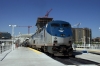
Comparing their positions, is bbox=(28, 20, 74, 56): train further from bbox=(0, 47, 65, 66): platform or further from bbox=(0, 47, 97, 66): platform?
bbox=(0, 47, 65, 66): platform

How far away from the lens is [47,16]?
16988 centimetres

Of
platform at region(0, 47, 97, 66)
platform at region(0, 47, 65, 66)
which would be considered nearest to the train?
platform at region(0, 47, 97, 66)

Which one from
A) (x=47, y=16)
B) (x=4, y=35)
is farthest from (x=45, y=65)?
(x=47, y=16)

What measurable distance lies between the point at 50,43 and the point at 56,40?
0.88 metres

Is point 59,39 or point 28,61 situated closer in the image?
point 28,61

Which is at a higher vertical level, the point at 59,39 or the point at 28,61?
the point at 59,39

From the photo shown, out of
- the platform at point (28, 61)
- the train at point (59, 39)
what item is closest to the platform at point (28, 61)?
the platform at point (28, 61)

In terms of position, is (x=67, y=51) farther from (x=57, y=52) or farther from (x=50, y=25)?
(x=50, y=25)

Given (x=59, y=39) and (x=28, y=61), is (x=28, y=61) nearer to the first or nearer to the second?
(x=28, y=61)

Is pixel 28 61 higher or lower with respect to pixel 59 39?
lower

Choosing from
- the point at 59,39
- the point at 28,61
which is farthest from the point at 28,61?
the point at 59,39

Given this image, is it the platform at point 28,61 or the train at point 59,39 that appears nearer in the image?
the platform at point 28,61

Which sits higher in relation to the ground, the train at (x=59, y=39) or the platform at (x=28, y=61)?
the train at (x=59, y=39)

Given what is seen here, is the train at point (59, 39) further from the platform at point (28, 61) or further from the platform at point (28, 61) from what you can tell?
the platform at point (28, 61)
